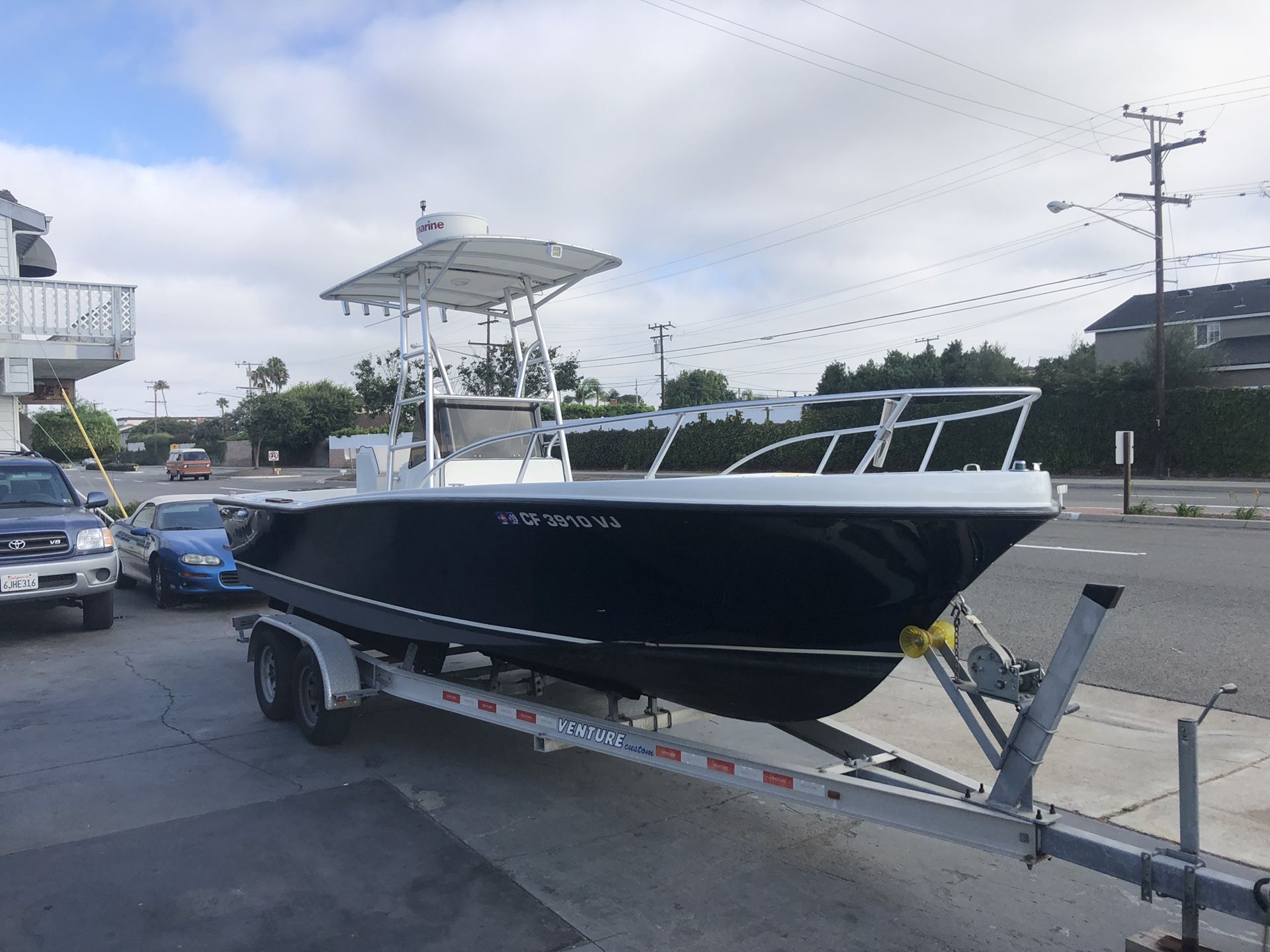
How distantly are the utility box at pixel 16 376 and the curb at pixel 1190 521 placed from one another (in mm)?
16310

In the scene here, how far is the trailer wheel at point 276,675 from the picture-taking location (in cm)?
595

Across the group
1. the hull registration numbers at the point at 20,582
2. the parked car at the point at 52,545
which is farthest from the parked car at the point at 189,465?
the hull registration numbers at the point at 20,582

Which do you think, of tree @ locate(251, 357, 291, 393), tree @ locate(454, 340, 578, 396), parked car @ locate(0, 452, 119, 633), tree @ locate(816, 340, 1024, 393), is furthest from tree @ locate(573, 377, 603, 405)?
tree @ locate(251, 357, 291, 393)

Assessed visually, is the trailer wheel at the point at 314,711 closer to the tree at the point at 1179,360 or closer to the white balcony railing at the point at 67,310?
the white balcony railing at the point at 67,310

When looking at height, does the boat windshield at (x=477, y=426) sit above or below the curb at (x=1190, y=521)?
above

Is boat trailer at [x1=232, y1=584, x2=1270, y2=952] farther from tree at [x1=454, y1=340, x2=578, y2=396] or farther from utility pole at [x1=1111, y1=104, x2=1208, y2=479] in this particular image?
utility pole at [x1=1111, y1=104, x2=1208, y2=479]

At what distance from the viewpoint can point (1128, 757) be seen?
5.22m

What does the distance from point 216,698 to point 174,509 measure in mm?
5529

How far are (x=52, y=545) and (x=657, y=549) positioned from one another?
7.30 metres

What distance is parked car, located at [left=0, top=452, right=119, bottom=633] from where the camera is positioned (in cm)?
840

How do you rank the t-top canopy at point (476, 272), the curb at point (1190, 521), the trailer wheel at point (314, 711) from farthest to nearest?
the curb at point (1190, 521) → the t-top canopy at point (476, 272) → the trailer wheel at point (314, 711)

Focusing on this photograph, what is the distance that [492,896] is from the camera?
374cm

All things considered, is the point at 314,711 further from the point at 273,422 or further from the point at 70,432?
the point at 273,422

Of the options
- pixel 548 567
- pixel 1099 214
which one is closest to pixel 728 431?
pixel 548 567
